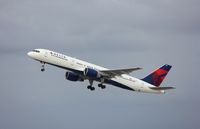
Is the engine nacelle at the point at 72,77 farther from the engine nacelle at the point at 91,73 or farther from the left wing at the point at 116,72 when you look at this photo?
the left wing at the point at 116,72

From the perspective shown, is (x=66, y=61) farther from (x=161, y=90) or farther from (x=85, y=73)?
(x=161, y=90)

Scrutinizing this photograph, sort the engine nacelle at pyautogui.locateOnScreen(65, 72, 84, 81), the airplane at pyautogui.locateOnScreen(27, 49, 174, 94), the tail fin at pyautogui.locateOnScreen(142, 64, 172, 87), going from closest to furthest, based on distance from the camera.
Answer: the airplane at pyautogui.locateOnScreen(27, 49, 174, 94) < the engine nacelle at pyautogui.locateOnScreen(65, 72, 84, 81) < the tail fin at pyautogui.locateOnScreen(142, 64, 172, 87)

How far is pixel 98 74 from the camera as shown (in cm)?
10481

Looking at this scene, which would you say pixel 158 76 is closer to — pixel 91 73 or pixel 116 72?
pixel 116 72

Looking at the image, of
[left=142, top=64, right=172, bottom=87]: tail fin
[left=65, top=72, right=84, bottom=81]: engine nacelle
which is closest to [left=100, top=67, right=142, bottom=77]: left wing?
[left=65, top=72, right=84, bottom=81]: engine nacelle

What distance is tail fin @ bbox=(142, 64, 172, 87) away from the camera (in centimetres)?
11406

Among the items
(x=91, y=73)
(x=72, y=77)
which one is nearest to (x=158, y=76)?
(x=72, y=77)

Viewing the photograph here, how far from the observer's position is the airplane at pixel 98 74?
331 ft

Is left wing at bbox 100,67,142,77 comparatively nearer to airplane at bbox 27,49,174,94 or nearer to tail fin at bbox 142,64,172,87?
airplane at bbox 27,49,174,94

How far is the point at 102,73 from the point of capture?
105m

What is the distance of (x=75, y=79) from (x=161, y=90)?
1542 cm

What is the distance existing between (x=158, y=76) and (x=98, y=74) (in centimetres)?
1557

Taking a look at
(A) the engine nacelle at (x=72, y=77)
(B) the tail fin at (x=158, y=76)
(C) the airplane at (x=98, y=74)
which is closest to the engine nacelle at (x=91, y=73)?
(C) the airplane at (x=98, y=74)

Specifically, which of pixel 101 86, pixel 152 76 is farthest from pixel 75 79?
pixel 152 76
